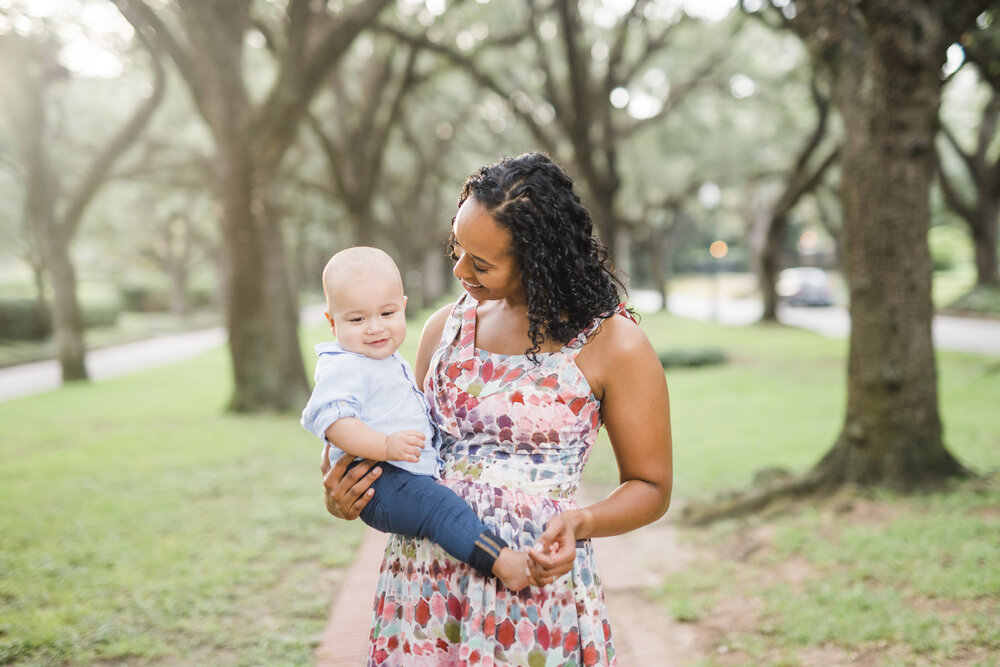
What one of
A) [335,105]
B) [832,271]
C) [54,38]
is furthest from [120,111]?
[832,271]

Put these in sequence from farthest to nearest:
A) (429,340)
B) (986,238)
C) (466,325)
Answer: (986,238), (429,340), (466,325)

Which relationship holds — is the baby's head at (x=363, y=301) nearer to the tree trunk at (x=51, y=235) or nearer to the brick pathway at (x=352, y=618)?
the brick pathway at (x=352, y=618)

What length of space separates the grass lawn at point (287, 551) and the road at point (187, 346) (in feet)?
22.4

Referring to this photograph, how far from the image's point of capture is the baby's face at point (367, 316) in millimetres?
1918

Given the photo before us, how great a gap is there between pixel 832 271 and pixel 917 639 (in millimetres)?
54692

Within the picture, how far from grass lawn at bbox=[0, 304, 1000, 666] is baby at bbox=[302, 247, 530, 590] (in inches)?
97.2

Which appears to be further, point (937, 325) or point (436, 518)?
point (937, 325)

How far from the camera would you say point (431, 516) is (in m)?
1.77

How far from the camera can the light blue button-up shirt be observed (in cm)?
184

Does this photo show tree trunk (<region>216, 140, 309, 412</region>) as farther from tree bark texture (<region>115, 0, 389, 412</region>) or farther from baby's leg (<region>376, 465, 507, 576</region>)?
baby's leg (<region>376, 465, 507, 576</region>)

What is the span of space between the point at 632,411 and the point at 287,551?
4.28m

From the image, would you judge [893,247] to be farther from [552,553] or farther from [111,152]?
[111,152]

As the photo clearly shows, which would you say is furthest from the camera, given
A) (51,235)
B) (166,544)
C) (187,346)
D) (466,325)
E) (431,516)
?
(187,346)

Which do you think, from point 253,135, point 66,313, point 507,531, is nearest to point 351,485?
point 507,531
